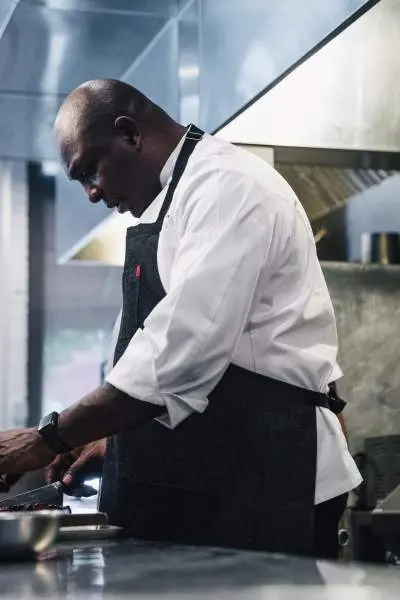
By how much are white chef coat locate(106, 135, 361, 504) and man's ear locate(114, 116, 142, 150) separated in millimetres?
147

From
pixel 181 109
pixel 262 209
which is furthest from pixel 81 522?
pixel 181 109

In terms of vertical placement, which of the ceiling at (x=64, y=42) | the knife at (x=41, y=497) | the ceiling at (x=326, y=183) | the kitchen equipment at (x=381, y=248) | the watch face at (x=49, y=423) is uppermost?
the ceiling at (x=64, y=42)

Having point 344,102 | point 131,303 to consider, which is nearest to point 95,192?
point 131,303

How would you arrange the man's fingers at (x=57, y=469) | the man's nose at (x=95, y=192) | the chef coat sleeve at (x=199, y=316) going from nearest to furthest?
the chef coat sleeve at (x=199, y=316) < the man's nose at (x=95, y=192) < the man's fingers at (x=57, y=469)

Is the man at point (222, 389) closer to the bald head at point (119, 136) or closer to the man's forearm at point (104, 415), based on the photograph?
the man's forearm at point (104, 415)

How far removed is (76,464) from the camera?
7.49 feet

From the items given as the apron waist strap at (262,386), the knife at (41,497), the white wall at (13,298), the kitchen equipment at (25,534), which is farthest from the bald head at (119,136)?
the white wall at (13,298)

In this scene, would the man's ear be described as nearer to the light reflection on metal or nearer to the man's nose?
the man's nose

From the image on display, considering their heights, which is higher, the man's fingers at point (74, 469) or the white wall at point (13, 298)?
the white wall at point (13, 298)

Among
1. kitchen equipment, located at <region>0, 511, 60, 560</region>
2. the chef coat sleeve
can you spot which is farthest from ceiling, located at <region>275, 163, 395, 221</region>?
kitchen equipment, located at <region>0, 511, 60, 560</region>

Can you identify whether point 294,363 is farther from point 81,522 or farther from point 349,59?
point 349,59

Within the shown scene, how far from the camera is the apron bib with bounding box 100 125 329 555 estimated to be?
71.2 inches

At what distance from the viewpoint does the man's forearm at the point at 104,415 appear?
172 cm

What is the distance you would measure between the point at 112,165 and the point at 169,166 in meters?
0.12
